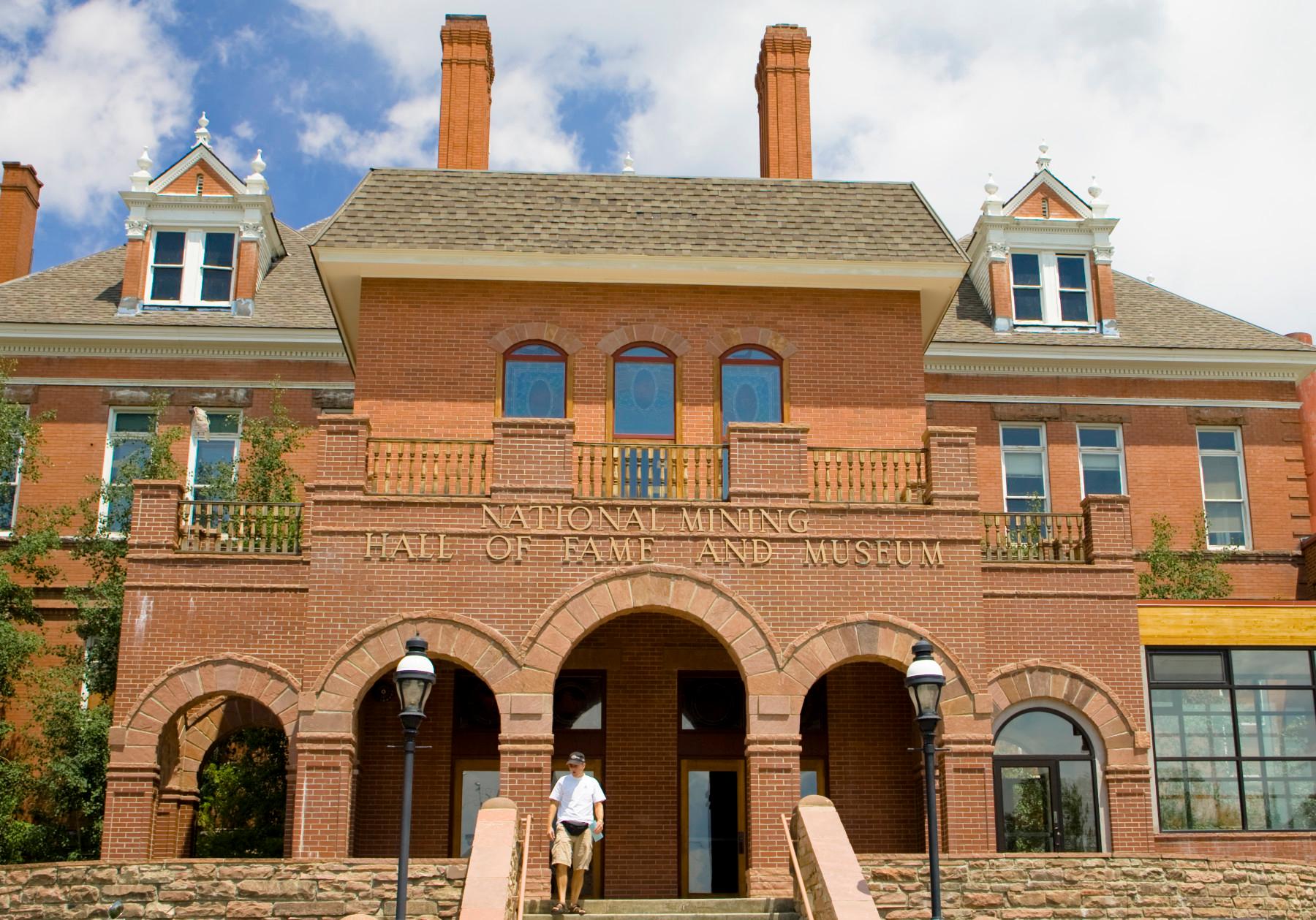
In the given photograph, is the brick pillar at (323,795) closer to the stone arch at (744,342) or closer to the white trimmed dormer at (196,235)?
the stone arch at (744,342)

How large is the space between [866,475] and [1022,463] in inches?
422

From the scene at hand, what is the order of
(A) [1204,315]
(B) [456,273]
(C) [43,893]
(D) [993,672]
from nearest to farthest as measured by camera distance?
(C) [43,893]
(D) [993,672]
(B) [456,273]
(A) [1204,315]

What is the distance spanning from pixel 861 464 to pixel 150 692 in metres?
9.39

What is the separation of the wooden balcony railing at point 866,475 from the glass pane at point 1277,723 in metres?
Result: 5.49

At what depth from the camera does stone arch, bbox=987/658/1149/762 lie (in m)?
19.2

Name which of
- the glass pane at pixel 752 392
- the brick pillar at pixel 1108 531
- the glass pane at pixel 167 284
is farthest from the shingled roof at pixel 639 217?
the glass pane at pixel 167 284

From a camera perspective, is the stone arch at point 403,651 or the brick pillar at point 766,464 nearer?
the stone arch at point 403,651

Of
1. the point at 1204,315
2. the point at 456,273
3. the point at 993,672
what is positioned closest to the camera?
the point at 993,672

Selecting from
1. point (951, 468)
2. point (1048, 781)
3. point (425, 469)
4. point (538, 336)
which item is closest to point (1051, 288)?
point (951, 468)

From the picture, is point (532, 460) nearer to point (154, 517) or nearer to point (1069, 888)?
point (154, 517)

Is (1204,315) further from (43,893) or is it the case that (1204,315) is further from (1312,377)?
(43,893)

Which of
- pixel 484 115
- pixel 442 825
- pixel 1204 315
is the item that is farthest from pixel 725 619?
pixel 1204 315

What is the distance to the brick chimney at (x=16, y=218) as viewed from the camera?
1245 inches

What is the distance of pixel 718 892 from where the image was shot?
1998cm
